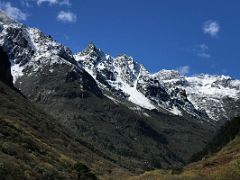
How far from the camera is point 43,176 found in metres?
65.1

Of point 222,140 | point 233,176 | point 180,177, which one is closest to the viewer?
point 233,176

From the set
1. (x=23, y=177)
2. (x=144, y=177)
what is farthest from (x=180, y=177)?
(x=23, y=177)

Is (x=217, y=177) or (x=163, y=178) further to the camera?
(x=163, y=178)

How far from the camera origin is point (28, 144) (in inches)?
4572

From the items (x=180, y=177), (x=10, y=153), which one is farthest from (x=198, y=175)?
(x=10, y=153)

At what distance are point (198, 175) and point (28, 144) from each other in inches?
2959

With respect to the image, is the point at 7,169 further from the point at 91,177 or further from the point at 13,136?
the point at 13,136

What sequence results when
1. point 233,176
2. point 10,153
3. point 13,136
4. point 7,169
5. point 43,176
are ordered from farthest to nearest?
point 13,136
point 10,153
point 43,176
point 7,169
point 233,176

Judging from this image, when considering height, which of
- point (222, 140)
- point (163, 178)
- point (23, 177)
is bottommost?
point (23, 177)

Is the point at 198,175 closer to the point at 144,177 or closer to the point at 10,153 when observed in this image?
the point at 144,177

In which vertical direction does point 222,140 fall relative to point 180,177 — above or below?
above

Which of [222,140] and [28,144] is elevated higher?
[222,140]

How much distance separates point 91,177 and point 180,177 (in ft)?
161

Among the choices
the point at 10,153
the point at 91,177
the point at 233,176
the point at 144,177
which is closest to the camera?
the point at 233,176
